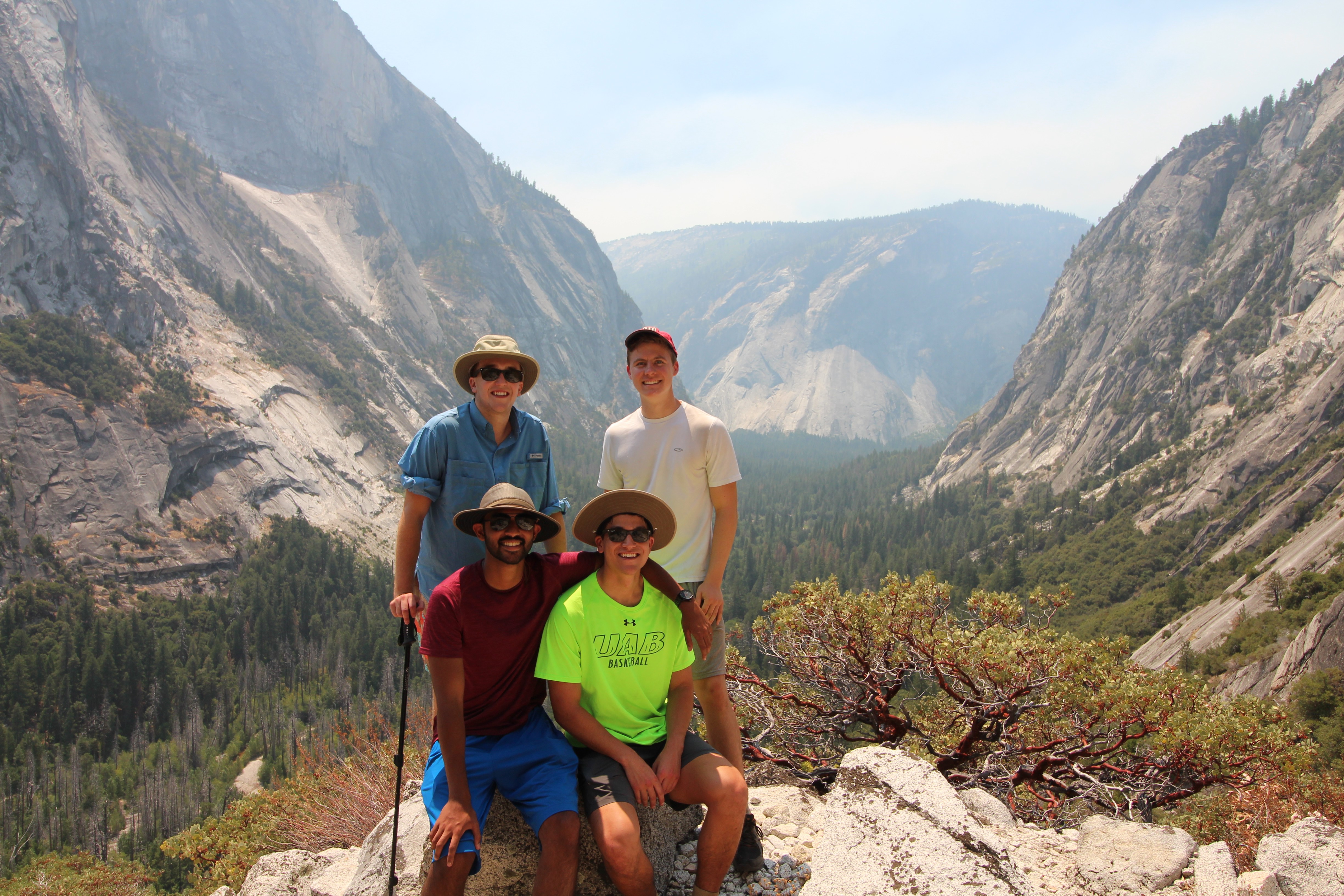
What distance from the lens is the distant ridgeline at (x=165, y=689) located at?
49.3m

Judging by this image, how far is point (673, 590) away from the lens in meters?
5.06

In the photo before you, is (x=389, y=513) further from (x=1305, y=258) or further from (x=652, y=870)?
(x=1305, y=258)

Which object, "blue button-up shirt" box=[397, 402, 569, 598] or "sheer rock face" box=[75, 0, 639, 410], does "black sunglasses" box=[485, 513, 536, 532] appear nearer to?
"blue button-up shirt" box=[397, 402, 569, 598]

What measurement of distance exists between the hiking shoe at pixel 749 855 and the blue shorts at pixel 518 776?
151 cm

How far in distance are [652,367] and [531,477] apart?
1361 mm

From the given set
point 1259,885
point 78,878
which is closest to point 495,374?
point 1259,885

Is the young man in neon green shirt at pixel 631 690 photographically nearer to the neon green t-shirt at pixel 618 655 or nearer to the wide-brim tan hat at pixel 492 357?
the neon green t-shirt at pixel 618 655

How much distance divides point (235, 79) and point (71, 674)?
394 feet

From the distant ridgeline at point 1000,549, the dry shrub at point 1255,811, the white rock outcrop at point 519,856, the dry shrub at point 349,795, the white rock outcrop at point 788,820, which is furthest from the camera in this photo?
the distant ridgeline at point 1000,549

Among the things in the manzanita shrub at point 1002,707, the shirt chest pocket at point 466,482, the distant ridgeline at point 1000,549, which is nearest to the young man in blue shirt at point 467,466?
the shirt chest pocket at point 466,482

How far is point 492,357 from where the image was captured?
18.3 feet

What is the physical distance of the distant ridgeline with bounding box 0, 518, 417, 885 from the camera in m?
49.3

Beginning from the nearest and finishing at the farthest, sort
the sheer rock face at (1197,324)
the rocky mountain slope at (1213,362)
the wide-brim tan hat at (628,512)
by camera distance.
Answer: the wide-brim tan hat at (628,512) < the rocky mountain slope at (1213,362) < the sheer rock face at (1197,324)

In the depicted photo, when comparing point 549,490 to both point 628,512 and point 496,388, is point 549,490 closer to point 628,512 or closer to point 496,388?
point 496,388
